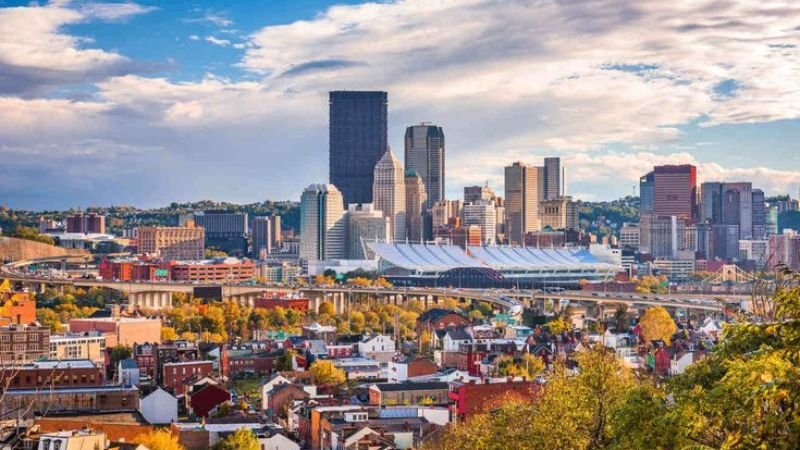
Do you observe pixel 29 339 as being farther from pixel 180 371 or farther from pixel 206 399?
pixel 206 399

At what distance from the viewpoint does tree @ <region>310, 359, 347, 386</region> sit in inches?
1946

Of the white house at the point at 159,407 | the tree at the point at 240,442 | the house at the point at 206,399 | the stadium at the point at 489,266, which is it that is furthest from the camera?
the stadium at the point at 489,266

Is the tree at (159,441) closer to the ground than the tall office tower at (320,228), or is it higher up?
closer to the ground

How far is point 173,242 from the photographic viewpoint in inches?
7338

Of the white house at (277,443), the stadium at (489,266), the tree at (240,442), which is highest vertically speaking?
the stadium at (489,266)

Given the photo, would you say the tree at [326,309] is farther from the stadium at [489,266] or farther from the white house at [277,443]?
the white house at [277,443]

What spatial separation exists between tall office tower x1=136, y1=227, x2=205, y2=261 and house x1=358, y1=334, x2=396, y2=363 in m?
124

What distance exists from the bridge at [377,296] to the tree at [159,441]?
65.5 meters

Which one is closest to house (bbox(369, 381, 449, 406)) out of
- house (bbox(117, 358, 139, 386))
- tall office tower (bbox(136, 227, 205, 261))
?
house (bbox(117, 358, 139, 386))

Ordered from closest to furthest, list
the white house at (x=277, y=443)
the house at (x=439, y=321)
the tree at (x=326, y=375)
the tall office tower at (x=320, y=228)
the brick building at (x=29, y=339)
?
the white house at (x=277, y=443), the tree at (x=326, y=375), the brick building at (x=29, y=339), the house at (x=439, y=321), the tall office tower at (x=320, y=228)

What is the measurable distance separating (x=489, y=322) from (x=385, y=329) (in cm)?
705

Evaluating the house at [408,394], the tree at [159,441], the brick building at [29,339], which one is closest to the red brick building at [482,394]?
the house at [408,394]

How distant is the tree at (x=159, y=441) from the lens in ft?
97.1

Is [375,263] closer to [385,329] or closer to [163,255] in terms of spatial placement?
[163,255]
